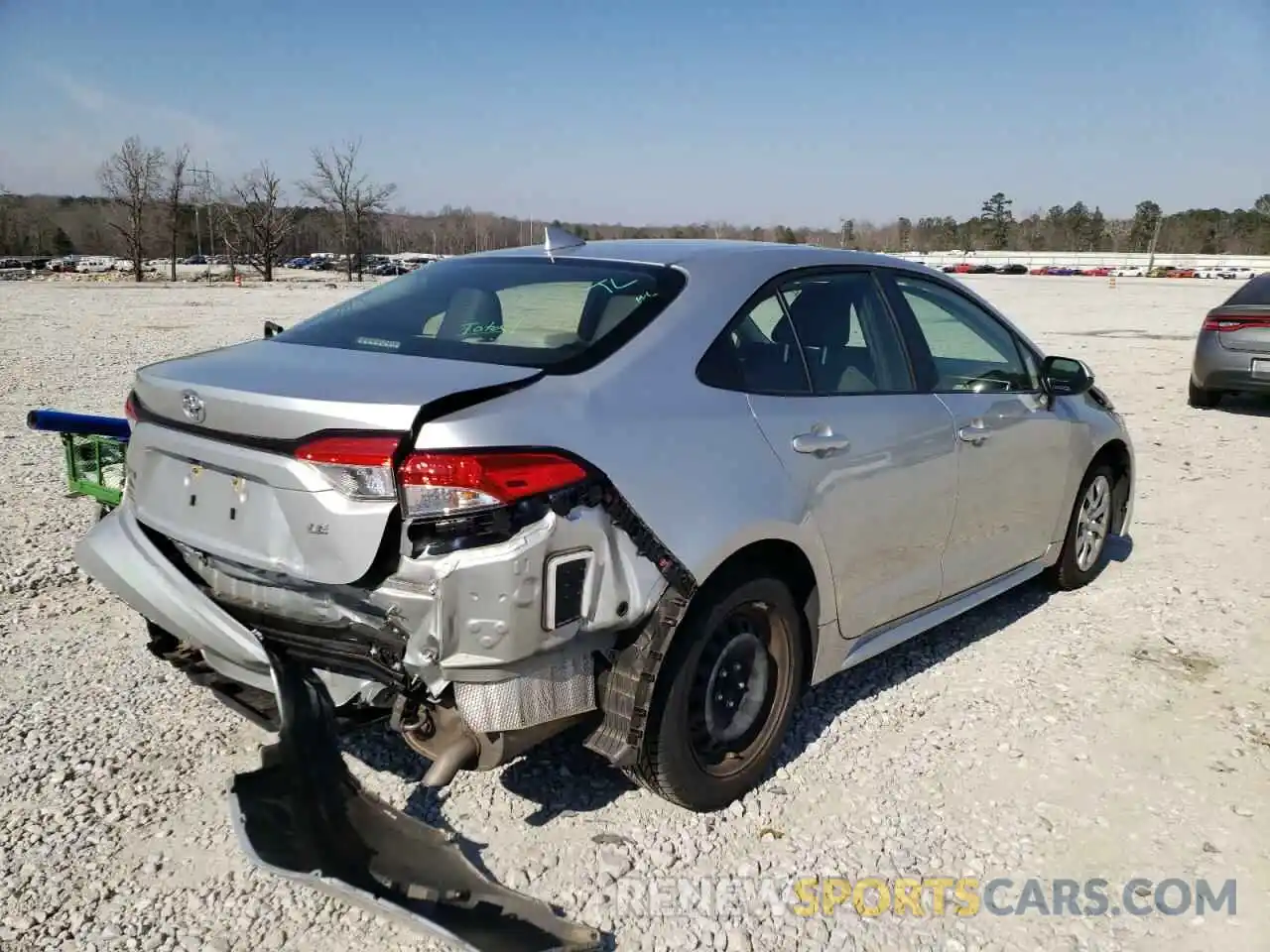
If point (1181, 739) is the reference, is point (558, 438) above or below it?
above

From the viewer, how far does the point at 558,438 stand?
255 centimetres

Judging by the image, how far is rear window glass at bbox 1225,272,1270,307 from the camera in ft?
35.0

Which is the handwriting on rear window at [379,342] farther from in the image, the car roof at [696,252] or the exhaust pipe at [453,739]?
the exhaust pipe at [453,739]

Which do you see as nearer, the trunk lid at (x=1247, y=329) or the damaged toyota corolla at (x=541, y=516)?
the damaged toyota corolla at (x=541, y=516)

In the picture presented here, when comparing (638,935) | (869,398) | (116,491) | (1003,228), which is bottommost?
(638,935)

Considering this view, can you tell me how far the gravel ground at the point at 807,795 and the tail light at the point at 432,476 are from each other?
1.18m

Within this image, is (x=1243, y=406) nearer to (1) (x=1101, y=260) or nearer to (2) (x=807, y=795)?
(2) (x=807, y=795)

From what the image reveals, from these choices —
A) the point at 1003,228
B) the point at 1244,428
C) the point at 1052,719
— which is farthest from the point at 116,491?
the point at 1003,228

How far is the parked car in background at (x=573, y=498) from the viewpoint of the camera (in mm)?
2467

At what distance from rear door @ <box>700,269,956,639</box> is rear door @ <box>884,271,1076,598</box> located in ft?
0.48

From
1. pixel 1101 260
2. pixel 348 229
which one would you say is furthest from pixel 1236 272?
pixel 348 229

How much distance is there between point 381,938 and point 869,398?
7.75 ft

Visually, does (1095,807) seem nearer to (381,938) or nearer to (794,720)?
(794,720)

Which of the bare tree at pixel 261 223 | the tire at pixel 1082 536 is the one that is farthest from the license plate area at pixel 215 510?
the bare tree at pixel 261 223
